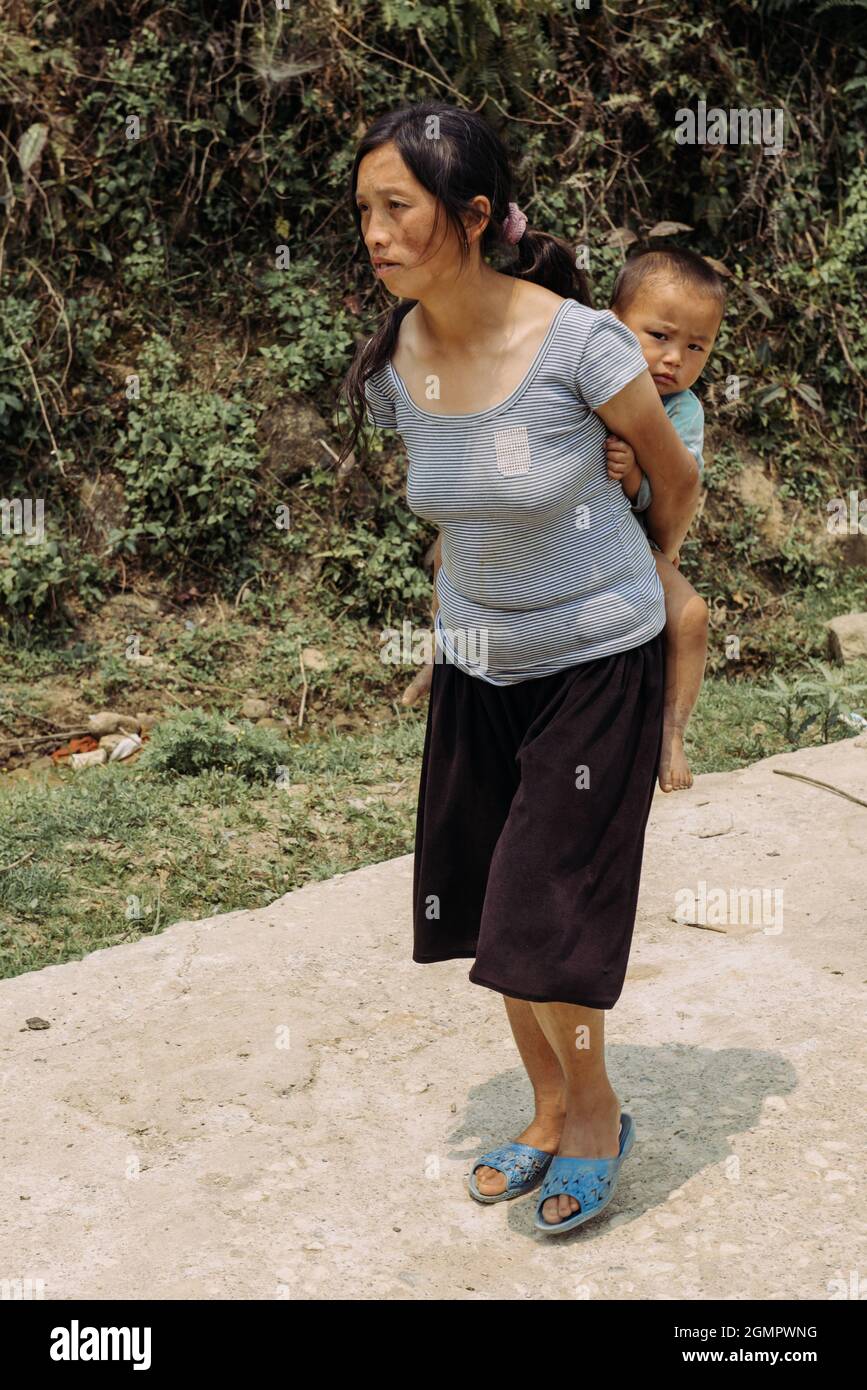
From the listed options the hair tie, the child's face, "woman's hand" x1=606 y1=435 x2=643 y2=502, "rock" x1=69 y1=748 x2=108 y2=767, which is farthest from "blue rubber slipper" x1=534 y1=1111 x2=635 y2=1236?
"rock" x1=69 y1=748 x2=108 y2=767

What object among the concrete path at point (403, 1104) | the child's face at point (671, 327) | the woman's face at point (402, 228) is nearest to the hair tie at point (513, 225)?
the woman's face at point (402, 228)

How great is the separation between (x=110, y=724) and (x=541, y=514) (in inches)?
170

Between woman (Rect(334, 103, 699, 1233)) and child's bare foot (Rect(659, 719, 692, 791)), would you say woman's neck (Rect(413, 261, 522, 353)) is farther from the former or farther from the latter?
child's bare foot (Rect(659, 719, 692, 791))

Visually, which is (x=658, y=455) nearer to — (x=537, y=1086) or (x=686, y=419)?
(x=686, y=419)

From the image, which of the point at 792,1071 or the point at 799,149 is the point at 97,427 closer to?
the point at 799,149

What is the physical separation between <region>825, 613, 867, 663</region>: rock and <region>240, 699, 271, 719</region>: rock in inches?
113

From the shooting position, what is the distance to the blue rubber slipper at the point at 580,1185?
2648 mm

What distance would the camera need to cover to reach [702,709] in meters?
6.18

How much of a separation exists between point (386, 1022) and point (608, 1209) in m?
0.94

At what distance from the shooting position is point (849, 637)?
277 inches

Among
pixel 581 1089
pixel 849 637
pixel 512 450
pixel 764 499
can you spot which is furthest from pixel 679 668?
pixel 764 499

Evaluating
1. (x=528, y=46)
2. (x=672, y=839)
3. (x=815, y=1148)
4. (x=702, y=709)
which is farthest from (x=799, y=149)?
(x=815, y=1148)

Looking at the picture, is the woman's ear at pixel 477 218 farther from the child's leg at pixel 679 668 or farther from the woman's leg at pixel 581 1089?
the woman's leg at pixel 581 1089

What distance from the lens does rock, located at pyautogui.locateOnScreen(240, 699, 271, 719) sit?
259 inches
